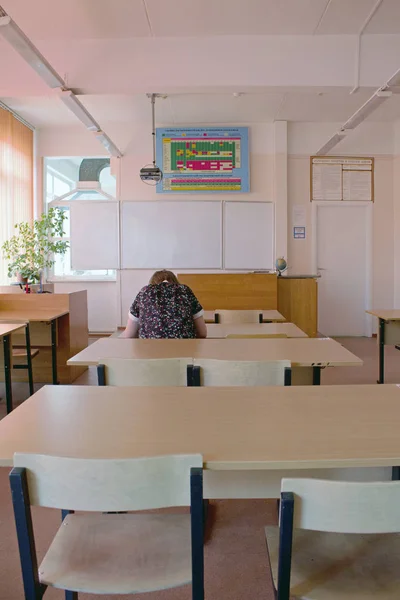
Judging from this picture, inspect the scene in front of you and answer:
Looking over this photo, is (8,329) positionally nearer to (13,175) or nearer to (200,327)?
(200,327)

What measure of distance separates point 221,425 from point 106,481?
467 mm

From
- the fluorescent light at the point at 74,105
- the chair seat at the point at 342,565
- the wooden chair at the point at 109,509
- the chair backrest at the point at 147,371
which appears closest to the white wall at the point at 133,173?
the fluorescent light at the point at 74,105

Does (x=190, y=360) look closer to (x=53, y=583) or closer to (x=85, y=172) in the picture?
(x=53, y=583)

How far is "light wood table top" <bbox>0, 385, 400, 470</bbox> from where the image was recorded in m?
1.14

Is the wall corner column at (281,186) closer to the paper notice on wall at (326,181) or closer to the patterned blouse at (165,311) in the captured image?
the paper notice on wall at (326,181)

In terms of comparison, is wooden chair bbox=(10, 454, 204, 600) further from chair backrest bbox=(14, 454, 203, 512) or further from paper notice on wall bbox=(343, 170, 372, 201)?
paper notice on wall bbox=(343, 170, 372, 201)

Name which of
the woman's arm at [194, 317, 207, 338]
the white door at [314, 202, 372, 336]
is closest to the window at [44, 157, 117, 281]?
the white door at [314, 202, 372, 336]

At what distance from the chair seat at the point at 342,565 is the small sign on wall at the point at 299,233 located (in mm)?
6227

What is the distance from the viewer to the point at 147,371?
1927mm

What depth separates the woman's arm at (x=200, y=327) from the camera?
302cm

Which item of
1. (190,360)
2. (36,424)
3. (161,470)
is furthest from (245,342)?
(161,470)

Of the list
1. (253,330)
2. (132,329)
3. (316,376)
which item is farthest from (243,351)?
(132,329)

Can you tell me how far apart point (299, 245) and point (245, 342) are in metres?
4.81

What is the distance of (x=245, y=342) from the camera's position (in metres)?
2.70
